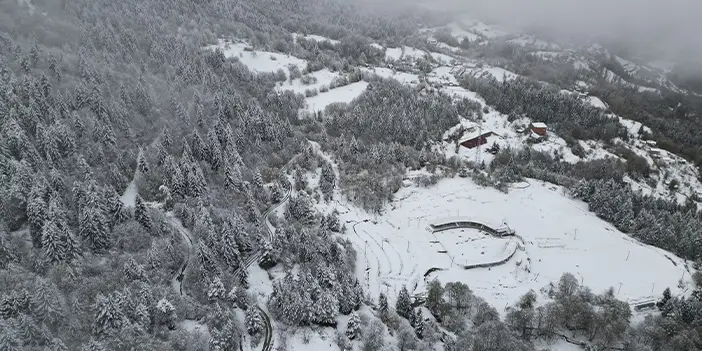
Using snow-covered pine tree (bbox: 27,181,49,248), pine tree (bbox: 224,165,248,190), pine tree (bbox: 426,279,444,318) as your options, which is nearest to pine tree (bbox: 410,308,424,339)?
pine tree (bbox: 426,279,444,318)

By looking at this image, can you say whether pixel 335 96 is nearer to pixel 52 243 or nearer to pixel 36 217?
pixel 36 217

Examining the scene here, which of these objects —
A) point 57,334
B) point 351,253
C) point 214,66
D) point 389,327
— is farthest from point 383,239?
point 214,66

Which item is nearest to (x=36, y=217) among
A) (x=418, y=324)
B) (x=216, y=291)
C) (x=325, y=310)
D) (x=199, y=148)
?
(x=216, y=291)

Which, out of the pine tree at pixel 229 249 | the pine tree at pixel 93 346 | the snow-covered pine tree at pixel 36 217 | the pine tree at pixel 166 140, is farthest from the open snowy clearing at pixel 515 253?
the snow-covered pine tree at pixel 36 217

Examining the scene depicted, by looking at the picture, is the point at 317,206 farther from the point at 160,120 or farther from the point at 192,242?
the point at 160,120

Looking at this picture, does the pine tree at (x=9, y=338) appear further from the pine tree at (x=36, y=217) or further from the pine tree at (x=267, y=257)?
the pine tree at (x=267, y=257)
